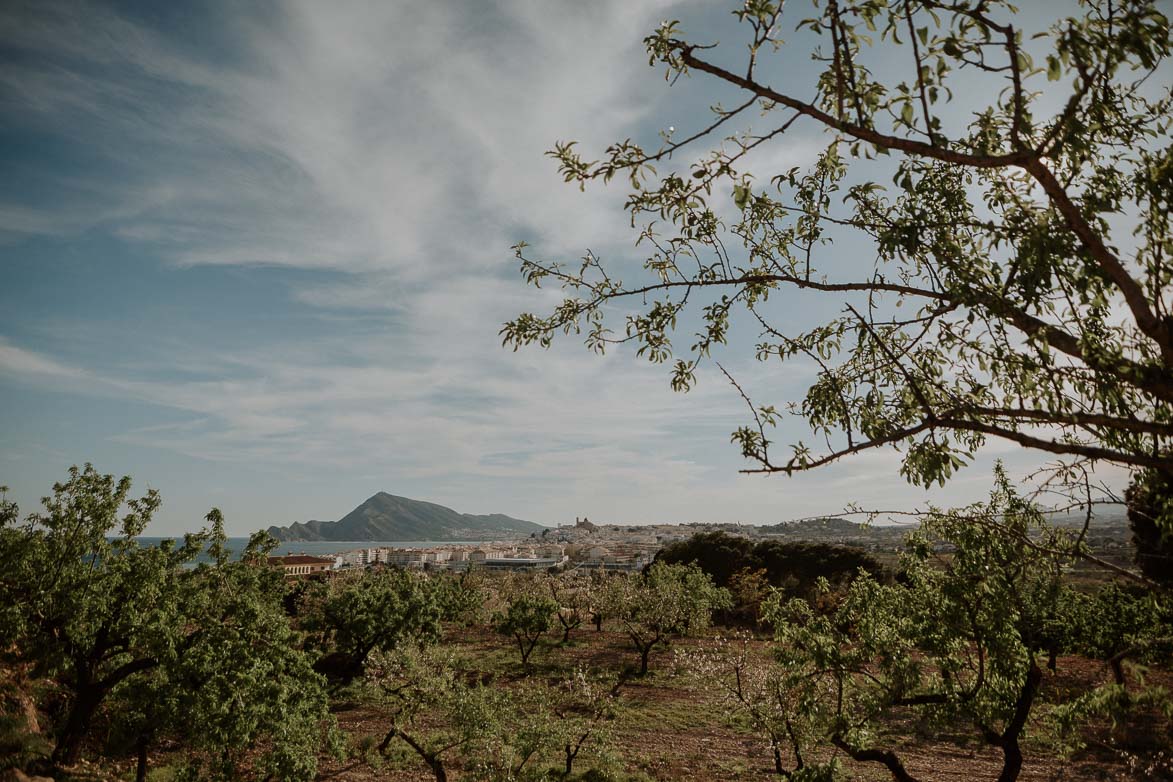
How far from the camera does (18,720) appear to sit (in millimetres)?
13875

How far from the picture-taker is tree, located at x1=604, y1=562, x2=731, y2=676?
26.8 m

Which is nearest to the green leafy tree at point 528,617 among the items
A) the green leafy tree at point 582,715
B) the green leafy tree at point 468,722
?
the green leafy tree at point 582,715

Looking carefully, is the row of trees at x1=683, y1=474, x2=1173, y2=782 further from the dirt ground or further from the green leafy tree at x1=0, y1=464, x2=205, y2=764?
the green leafy tree at x1=0, y1=464, x2=205, y2=764

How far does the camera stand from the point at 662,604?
2666 cm

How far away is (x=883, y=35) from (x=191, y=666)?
13.0 meters

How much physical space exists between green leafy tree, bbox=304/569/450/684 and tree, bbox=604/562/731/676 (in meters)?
9.87

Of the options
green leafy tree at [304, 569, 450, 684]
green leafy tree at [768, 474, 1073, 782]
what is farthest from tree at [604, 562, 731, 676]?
green leafy tree at [768, 474, 1073, 782]

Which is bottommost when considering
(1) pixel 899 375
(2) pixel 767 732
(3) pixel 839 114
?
(2) pixel 767 732

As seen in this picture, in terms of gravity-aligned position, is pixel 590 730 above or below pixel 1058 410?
below

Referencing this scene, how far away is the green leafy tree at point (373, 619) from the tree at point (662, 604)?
32.4 feet

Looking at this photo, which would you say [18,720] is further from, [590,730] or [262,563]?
[590,730]

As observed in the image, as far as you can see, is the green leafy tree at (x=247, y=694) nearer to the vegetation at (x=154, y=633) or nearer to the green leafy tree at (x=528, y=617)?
the vegetation at (x=154, y=633)

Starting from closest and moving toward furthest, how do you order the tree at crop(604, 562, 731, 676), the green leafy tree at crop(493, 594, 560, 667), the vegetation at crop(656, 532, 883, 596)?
1. the tree at crop(604, 562, 731, 676)
2. the green leafy tree at crop(493, 594, 560, 667)
3. the vegetation at crop(656, 532, 883, 596)

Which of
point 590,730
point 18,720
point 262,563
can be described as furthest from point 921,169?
point 18,720
